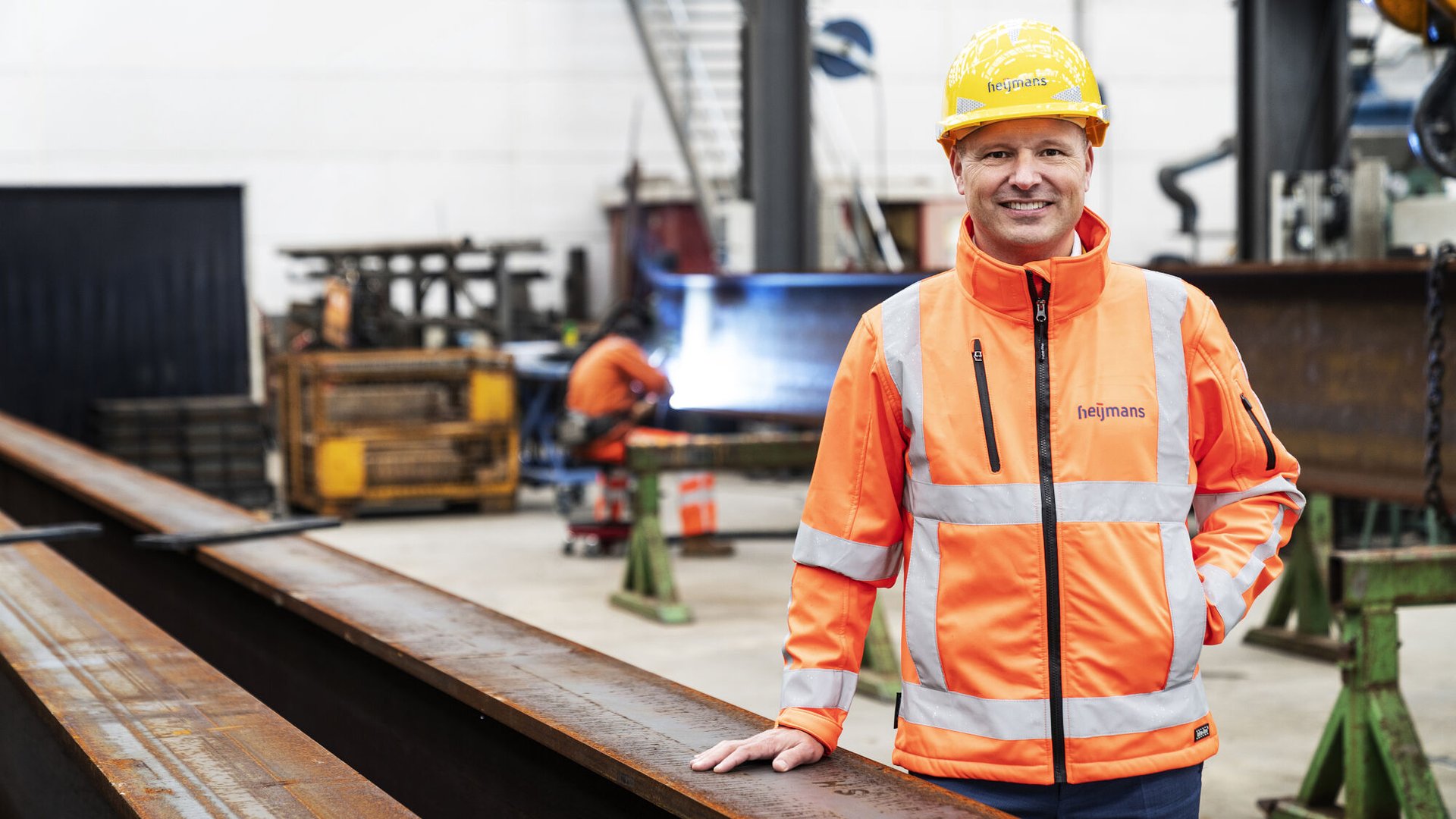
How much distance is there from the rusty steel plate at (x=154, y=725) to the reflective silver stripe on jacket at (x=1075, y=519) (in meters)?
0.78

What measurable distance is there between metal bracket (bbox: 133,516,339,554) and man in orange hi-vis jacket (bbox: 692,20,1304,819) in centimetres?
269

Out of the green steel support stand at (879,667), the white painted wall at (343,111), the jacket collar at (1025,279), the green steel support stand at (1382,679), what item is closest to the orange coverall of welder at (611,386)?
the green steel support stand at (879,667)

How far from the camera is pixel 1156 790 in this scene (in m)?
2.18

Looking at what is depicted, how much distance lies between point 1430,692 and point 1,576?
18.1 feet

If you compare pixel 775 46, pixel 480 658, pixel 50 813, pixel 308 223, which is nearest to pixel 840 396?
pixel 480 658

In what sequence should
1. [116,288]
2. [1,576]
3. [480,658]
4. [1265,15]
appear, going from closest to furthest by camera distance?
1. [480,658]
2. [1,576]
3. [1265,15]
4. [116,288]

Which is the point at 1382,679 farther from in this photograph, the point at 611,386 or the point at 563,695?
the point at 611,386

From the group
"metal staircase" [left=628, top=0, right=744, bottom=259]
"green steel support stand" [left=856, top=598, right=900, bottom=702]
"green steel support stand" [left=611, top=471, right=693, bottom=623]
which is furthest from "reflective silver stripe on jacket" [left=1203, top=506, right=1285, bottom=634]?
"metal staircase" [left=628, top=0, right=744, bottom=259]

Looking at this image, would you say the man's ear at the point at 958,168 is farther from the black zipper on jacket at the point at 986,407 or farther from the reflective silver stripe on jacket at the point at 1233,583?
the reflective silver stripe on jacket at the point at 1233,583

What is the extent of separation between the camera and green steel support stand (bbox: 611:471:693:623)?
8.36m

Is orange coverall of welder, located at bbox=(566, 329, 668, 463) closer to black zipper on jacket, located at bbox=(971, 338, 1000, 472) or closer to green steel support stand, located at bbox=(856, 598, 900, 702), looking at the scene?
green steel support stand, located at bbox=(856, 598, 900, 702)

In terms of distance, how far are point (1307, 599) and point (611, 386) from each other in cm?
484

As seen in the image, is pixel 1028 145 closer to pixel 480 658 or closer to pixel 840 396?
pixel 840 396

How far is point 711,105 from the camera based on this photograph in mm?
17891
